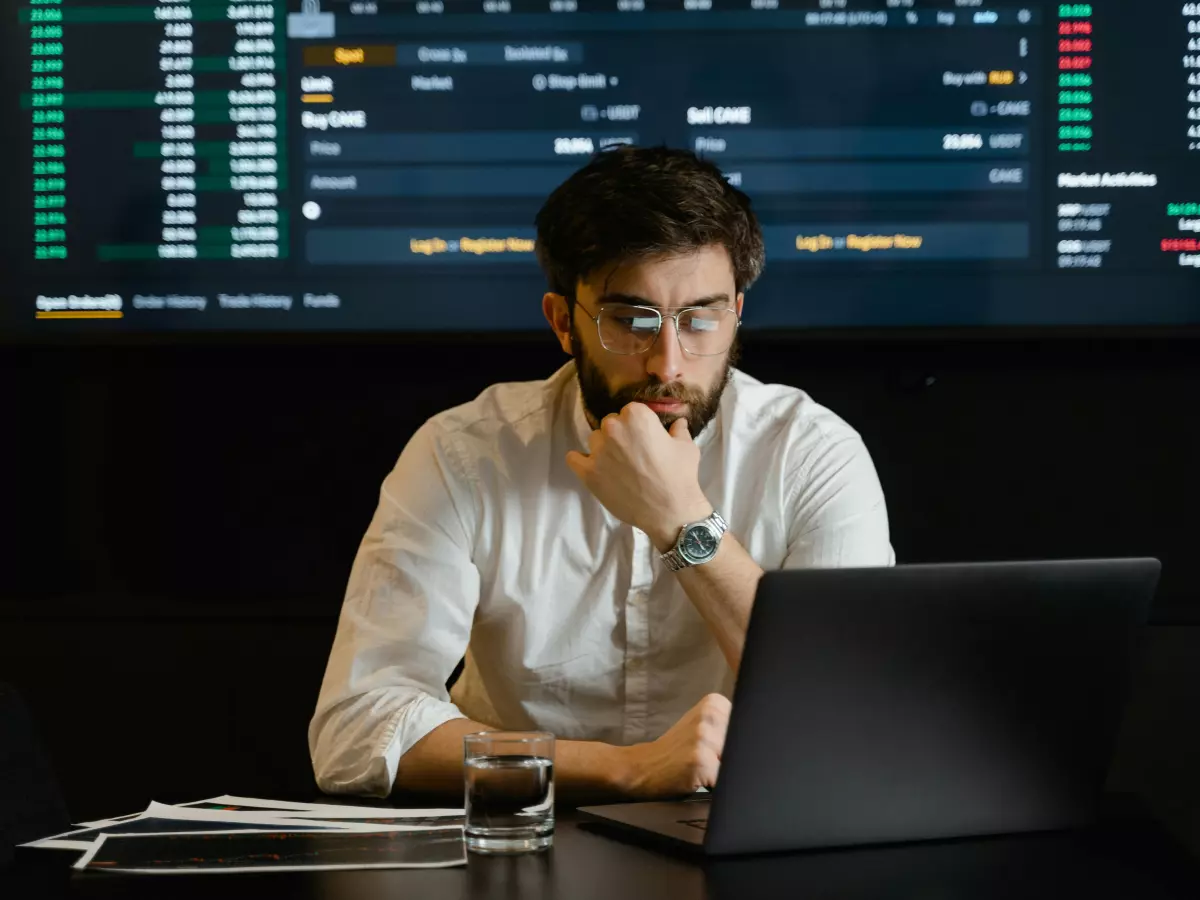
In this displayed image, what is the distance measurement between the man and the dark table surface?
528 millimetres

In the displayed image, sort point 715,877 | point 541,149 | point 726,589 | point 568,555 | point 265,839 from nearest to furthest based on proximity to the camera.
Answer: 1. point 715,877
2. point 265,839
3. point 726,589
4. point 568,555
5. point 541,149

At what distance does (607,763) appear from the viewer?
4.10 feet

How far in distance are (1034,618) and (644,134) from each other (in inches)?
57.6

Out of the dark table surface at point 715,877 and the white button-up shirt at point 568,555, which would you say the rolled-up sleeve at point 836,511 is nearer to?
the white button-up shirt at point 568,555

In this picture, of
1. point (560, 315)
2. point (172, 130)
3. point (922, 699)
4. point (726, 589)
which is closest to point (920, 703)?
point (922, 699)

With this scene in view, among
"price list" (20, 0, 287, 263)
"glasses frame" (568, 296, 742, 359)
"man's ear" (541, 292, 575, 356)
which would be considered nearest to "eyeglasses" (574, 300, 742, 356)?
"glasses frame" (568, 296, 742, 359)

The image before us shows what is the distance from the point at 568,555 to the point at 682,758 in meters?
0.57

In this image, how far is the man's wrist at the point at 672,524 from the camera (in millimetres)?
1525

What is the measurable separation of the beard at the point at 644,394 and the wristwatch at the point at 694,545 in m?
0.19

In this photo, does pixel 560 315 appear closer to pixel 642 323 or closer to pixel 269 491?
pixel 642 323

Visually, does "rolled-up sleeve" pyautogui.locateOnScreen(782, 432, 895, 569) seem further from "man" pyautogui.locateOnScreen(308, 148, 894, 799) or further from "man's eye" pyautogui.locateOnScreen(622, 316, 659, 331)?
"man's eye" pyautogui.locateOnScreen(622, 316, 659, 331)

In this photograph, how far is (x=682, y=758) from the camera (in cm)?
119

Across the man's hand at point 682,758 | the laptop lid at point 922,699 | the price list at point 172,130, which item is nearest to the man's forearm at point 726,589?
the man's hand at point 682,758

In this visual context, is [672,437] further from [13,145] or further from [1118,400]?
[13,145]
